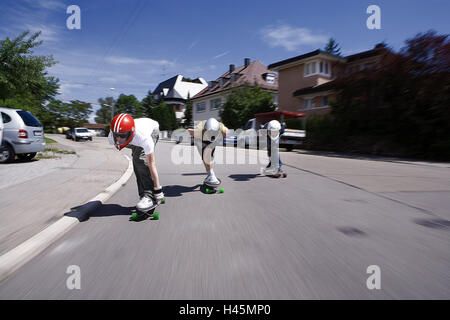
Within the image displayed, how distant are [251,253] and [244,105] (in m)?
28.7

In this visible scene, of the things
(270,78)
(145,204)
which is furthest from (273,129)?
(270,78)

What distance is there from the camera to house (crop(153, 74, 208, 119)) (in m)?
63.8

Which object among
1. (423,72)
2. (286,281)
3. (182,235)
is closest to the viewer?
(286,281)

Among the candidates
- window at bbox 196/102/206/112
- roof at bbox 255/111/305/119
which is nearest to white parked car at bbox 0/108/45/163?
roof at bbox 255/111/305/119

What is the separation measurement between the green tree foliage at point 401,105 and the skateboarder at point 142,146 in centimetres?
1392

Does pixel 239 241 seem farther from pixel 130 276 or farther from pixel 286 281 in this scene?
pixel 130 276

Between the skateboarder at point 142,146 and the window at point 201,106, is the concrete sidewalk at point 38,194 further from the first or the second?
the window at point 201,106

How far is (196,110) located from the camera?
4678 centimetres

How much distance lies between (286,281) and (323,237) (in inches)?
45.8

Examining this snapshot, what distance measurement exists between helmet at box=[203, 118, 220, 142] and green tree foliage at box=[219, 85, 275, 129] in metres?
24.6

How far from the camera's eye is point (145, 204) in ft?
11.9

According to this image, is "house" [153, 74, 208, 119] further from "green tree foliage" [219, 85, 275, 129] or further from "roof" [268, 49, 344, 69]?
"roof" [268, 49, 344, 69]

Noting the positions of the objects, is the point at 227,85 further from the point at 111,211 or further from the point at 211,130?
the point at 111,211
